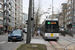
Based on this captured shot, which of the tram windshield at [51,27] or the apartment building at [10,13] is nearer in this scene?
the tram windshield at [51,27]

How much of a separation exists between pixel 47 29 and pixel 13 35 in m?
4.95

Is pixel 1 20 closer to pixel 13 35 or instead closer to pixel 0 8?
pixel 0 8

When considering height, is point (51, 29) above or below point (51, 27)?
below

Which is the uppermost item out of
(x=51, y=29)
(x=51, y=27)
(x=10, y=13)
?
(x=10, y=13)

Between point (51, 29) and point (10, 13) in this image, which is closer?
point (51, 29)

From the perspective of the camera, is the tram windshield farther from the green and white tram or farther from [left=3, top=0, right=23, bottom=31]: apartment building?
[left=3, top=0, right=23, bottom=31]: apartment building

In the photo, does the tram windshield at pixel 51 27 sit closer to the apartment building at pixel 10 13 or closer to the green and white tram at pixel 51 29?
the green and white tram at pixel 51 29

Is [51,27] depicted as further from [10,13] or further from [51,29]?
[10,13]

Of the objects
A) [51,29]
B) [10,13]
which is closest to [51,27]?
[51,29]

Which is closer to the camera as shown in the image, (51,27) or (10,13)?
(51,27)

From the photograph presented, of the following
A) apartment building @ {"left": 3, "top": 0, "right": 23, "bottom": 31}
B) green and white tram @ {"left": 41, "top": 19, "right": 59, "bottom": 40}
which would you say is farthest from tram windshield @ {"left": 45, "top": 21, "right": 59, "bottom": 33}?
apartment building @ {"left": 3, "top": 0, "right": 23, "bottom": 31}

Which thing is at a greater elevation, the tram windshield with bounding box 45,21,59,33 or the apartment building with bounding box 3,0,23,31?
the apartment building with bounding box 3,0,23,31

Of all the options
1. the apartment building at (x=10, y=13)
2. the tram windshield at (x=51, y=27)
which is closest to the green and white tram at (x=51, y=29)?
the tram windshield at (x=51, y=27)

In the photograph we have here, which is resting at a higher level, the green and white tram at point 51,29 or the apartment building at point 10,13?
the apartment building at point 10,13
